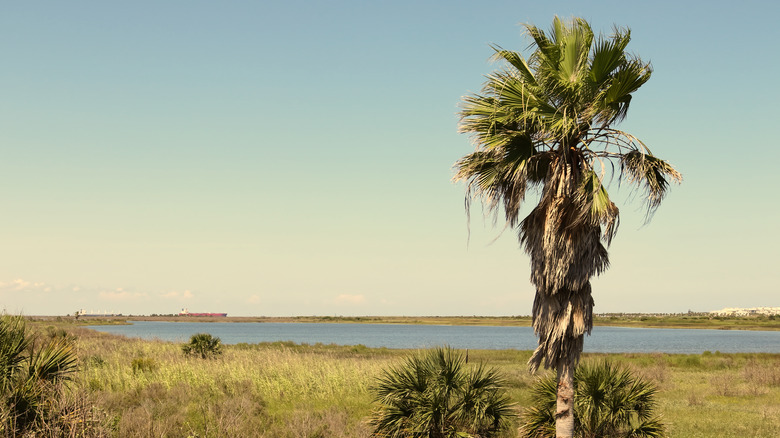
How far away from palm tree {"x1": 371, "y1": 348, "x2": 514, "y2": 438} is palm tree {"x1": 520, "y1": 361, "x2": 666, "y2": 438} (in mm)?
751

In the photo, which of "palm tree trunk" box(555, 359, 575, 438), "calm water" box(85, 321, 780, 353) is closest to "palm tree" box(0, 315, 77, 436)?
"palm tree trunk" box(555, 359, 575, 438)

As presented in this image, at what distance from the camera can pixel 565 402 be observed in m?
11.2

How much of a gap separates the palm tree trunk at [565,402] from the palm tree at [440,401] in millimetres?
1288

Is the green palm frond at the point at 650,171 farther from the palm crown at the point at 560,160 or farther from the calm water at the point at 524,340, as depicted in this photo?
the calm water at the point at 524,340

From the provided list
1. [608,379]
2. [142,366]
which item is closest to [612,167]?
[608,379]

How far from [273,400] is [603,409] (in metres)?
11.9

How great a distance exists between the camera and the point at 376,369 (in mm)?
25672

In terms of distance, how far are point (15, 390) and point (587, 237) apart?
10.9 metres

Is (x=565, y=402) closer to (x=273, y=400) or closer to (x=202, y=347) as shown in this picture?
(x=273, y=400)

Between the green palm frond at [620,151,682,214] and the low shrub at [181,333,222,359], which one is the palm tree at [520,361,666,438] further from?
the low shrub at [181,333,222,359]

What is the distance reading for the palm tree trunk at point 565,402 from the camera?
11.1 metres

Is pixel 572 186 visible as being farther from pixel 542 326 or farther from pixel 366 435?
pixel 366 435

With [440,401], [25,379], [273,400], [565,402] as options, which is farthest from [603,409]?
[273,400]

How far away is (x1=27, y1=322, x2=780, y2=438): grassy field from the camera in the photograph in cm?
1347
